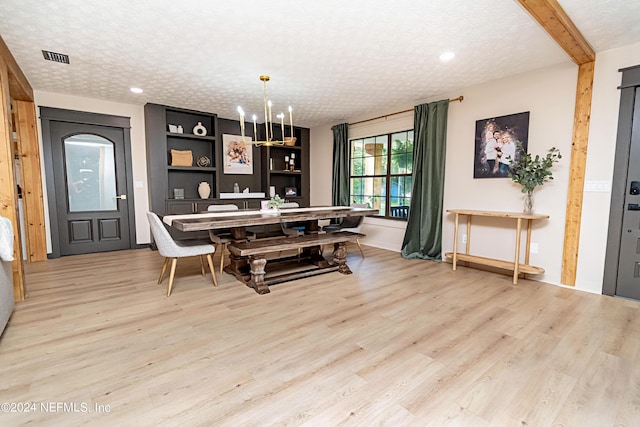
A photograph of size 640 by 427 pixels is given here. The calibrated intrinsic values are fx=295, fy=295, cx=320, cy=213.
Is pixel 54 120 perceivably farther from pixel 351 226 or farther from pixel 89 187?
pixel 351 226

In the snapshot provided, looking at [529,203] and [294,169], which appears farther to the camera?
[294,169]

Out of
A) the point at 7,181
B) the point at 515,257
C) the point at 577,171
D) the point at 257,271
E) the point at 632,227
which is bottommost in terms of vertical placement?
the point at 257,271

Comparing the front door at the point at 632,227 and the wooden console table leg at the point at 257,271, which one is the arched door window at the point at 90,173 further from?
the front door at the point at 632,227

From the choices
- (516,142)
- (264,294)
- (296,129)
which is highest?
(296,129)

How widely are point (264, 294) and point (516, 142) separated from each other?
11.6ft

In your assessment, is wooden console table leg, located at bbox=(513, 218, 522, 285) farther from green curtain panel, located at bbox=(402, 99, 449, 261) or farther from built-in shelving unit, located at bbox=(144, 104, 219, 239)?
built-in shelving unit, located at bbox=(144, 104, 219, 239)

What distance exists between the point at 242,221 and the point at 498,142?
11.2ft

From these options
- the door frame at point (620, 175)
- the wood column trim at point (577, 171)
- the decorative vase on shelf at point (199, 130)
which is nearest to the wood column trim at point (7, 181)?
the decorative vase on shelf at point (199, 130)

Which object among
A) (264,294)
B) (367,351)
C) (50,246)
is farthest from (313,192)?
(367,351)

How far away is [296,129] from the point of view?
6938 millimetres

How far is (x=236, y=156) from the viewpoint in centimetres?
617

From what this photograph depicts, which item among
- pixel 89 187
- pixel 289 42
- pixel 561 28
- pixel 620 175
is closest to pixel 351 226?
pixel 289 42

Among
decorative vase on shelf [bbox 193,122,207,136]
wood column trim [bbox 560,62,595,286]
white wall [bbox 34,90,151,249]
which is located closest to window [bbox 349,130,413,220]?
wood column trim [bbox 560,62,595,286]

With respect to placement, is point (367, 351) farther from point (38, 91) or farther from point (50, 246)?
point (38, 91)
